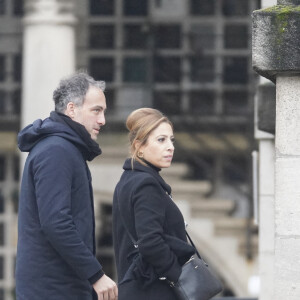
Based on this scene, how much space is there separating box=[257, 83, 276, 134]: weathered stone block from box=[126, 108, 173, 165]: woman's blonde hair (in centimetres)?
202

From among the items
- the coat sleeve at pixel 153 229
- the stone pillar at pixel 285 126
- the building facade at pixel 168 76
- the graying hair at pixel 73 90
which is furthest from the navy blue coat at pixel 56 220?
the building facade at pixel 168 76

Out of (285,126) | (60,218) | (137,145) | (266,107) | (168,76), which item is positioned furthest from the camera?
(168,76)

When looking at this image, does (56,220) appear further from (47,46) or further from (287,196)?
(47,46)

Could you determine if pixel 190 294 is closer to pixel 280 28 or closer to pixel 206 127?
pixel 280 28

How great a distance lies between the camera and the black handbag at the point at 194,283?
25.0ft

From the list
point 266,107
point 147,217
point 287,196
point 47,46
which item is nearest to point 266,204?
point 266,107

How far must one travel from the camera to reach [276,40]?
280 inches

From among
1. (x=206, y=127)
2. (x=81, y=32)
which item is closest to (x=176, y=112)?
(x=206, y=127)

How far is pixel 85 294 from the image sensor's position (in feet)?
24.9

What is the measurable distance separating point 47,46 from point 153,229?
10.7 metres

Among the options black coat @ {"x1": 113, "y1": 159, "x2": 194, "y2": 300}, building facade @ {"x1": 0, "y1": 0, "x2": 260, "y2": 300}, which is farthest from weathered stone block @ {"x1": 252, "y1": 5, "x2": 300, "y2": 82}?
building facade @ {"x1": 0, "y1": 0, "x2": 260, "y2": 300}

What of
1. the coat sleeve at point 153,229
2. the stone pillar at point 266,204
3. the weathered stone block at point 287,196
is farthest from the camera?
the stone pillar at point 266,204

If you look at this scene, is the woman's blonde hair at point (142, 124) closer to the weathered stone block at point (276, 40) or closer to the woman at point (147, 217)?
the woman at point (147, 217)

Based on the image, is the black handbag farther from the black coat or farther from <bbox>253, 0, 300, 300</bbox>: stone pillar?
<bbox>253, 0, 300, 300</bbox>: stone pillar
